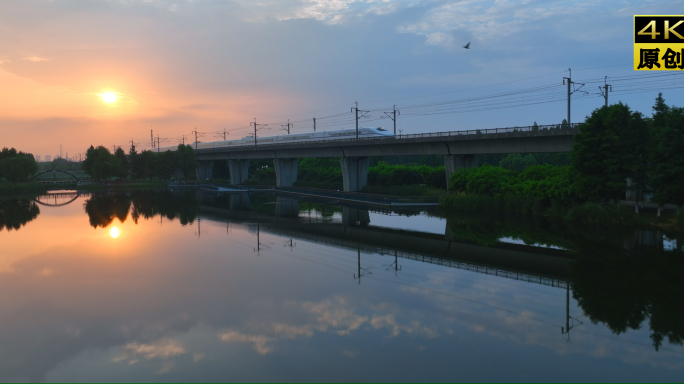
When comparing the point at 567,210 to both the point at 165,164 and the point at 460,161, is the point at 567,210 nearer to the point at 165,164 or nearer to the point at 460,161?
the point at 460,161

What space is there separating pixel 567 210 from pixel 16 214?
58.2 m

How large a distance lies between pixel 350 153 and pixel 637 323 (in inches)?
2410

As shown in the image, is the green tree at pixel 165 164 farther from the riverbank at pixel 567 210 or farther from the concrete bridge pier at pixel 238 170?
the riverbank at pixel 567 210

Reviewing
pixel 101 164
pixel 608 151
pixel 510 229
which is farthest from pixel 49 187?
pixel 608 151

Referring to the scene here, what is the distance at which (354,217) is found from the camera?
167 feet

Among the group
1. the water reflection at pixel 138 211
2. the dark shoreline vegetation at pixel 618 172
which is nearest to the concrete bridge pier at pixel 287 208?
the water reflection at pixel 138 211

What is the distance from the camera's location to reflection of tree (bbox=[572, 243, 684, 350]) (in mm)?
18281

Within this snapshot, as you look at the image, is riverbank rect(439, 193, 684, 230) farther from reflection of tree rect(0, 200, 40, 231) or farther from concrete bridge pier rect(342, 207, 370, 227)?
reflection of tree rect(0, 200, 40, 231)

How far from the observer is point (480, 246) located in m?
33.2

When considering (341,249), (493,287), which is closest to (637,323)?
(493,287)

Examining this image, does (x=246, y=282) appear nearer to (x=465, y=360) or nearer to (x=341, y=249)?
(x=341, y=249)

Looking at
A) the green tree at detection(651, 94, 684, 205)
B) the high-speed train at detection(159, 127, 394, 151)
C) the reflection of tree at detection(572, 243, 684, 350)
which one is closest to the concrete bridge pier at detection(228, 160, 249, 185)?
the high-speed train at detection(159, 127, 394, 151)

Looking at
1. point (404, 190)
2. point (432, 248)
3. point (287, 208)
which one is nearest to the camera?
point (432, 248)

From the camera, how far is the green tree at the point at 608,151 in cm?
4066
